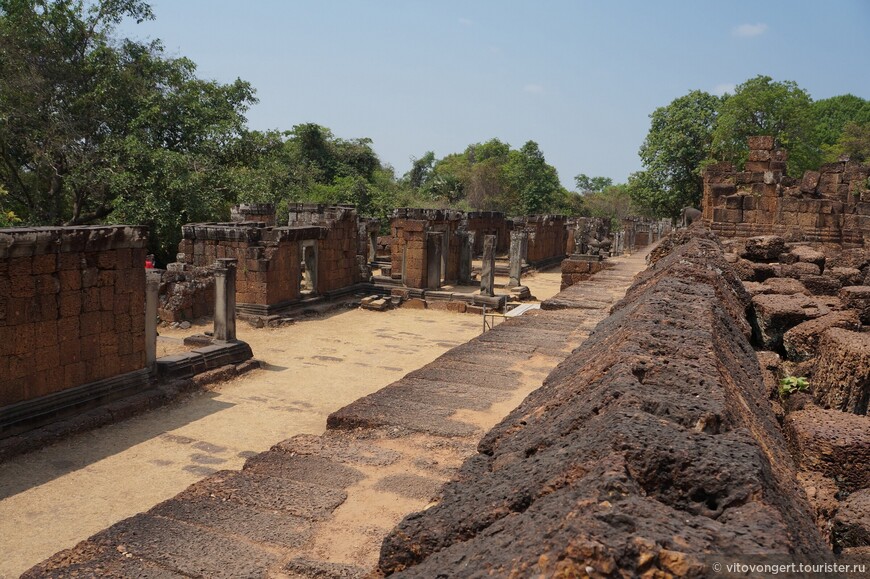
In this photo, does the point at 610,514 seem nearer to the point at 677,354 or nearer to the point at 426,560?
the point at 426,560

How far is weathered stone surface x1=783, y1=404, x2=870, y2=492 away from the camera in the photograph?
10.8 ft

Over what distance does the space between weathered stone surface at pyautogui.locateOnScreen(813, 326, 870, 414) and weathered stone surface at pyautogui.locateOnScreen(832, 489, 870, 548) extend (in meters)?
1.31

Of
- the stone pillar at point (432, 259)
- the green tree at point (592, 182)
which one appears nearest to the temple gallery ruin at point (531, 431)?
the stone pillar at point (432, 259)

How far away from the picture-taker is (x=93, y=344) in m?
9.40

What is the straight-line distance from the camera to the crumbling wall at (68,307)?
8.27 metres

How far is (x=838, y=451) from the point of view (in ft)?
10.9

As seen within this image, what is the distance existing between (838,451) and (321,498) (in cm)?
256

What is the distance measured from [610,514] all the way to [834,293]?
7.98 m

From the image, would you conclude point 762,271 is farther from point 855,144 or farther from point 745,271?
point 855,144

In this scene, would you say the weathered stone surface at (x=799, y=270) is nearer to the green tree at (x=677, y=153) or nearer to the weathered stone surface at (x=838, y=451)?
the weathered stone surface at (x=838, y=451)

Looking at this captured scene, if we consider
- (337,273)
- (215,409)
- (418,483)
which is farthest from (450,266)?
(418,483)

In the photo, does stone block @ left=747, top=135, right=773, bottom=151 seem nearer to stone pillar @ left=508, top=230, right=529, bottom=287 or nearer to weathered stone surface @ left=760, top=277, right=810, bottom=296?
stone pillar @ left=508, top=230, right=529, bottom=287

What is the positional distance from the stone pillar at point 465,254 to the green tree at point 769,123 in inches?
843

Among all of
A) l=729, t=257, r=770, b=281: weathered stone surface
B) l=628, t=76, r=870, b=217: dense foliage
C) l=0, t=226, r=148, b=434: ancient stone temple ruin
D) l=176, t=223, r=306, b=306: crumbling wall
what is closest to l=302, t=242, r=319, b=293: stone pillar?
l=176, t=223, r=306, b=306: crumbling wall
